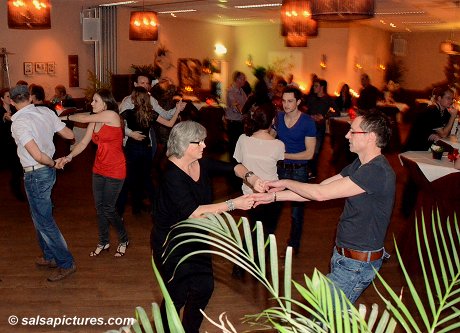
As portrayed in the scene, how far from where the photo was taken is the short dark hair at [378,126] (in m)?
2.93

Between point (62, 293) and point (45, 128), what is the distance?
124 centimetres

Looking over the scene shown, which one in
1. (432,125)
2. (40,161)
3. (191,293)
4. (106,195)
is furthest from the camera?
(432,125)

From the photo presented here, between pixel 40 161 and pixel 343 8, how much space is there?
257cm

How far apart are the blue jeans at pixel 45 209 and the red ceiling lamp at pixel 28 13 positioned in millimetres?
3029

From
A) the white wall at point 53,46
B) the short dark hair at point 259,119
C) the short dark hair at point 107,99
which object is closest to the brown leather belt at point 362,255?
the short dark hair at point 259,119

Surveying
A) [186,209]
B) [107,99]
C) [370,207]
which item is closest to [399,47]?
[107,99]

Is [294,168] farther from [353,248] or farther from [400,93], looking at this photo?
[400,93]

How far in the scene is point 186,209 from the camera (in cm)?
308

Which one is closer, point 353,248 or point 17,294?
point 353,248

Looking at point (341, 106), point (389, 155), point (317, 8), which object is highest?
point (317, 8)

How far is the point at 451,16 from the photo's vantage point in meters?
14.1

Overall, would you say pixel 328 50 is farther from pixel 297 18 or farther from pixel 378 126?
pixel 378 126

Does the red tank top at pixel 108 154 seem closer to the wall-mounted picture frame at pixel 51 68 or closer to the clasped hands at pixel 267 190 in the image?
the clasped hands at pixel 267 190

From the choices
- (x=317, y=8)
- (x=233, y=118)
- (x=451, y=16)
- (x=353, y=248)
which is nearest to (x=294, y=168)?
(x=317, y=8)
